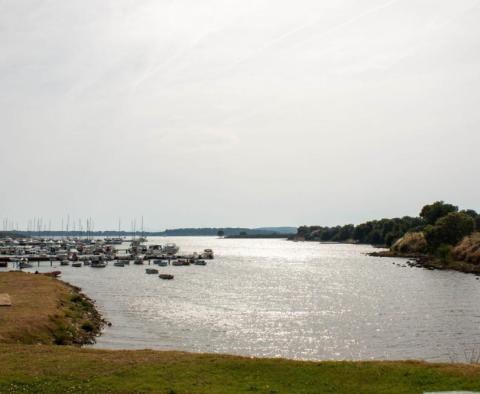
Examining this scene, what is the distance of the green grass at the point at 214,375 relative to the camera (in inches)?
974

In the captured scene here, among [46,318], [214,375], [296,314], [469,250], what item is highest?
[469,250]

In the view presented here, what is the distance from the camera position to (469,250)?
154 metres

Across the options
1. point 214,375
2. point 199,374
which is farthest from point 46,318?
point 214,375

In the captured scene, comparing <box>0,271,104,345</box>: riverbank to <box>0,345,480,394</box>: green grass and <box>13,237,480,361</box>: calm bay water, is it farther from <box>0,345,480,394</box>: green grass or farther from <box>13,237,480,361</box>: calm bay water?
<box>0,345,480,394</box>: green grass

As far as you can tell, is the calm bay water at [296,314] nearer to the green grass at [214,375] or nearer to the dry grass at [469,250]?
the green grass at [214,375]

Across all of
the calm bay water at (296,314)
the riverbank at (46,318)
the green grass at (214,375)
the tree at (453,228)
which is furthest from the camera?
the tree at (453,228)

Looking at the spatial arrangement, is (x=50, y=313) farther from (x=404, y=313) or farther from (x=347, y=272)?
(x=347, y=272)

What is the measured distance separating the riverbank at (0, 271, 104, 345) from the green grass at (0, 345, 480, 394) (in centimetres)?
1372

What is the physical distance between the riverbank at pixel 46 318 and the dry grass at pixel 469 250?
117 m

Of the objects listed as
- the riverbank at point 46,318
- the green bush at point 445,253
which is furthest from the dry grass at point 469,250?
the riverbank at point 46,318

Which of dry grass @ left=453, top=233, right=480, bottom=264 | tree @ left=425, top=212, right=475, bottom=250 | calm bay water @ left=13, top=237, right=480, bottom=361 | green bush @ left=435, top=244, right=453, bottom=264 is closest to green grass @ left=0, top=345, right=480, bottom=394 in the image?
calm bay water @ left=13, top=237, right=480, bottom=361

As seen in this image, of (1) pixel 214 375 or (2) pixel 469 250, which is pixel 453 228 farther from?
(1) pixel 214 375

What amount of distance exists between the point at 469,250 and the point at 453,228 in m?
14.5

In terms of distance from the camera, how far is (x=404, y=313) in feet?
239
